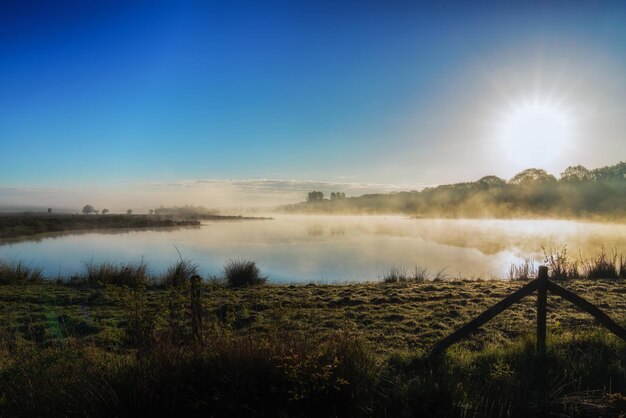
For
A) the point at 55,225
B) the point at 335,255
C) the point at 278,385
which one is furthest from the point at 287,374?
the point at 55,225

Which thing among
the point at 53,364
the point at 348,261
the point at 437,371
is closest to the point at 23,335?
the point at 53,364

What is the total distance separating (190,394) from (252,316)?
14.0 ft

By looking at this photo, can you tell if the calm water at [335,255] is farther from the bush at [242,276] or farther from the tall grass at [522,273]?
the bush at [242,276]

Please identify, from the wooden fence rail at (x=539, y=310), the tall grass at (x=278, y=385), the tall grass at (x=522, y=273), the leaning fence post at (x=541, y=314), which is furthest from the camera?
the tall grass at (x=522, y=273)

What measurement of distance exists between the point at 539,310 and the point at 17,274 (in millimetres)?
14735

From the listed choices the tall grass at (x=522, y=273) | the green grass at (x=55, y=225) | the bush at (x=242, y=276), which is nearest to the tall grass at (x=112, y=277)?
the bush at (x=242, y=276)

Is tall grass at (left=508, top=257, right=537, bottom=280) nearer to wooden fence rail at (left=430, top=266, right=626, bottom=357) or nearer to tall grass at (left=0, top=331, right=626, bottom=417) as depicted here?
wooden fence rail at (left=430, top=266, right=626, bottom=357)

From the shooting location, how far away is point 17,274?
13.0 meters

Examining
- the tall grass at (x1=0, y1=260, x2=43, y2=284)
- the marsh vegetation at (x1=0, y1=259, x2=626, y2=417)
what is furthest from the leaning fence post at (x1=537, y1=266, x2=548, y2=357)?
the tall grass at (x1=0, y1=260, x2=43, y2=284)

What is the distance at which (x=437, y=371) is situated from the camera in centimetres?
452

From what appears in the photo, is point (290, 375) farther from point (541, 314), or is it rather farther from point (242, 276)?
point (242, 276)

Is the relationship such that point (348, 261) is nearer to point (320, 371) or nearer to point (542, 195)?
point (320, 371)

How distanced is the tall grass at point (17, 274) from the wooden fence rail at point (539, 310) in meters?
13.0

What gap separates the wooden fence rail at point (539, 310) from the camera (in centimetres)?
459
